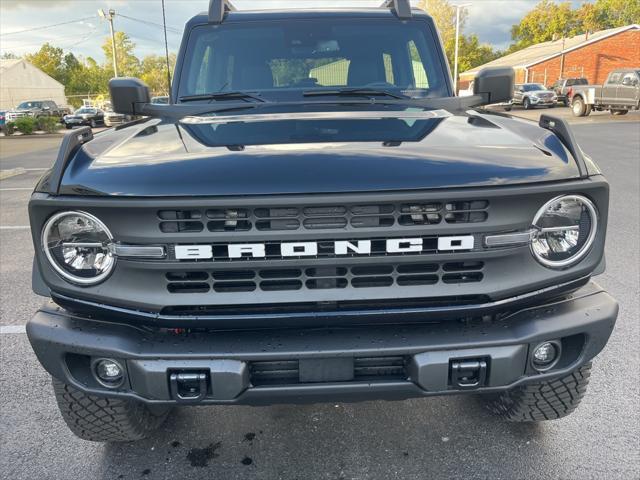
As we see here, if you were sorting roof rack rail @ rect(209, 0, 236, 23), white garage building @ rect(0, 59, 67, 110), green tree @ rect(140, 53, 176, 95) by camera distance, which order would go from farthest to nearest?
green tree @ rect(140, 53, 176, 95)
white garage building @ rect(0, 59, 67, 110)
roof rack rail @ rect(209, 0, 236, 23)

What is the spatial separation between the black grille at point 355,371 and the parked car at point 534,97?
116ft

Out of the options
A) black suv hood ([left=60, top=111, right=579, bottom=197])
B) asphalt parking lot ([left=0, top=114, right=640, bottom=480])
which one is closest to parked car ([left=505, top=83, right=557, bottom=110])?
asphalt parking lot ([left=0, top=114, right=640, bottom=480])

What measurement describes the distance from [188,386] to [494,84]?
2.48 metres

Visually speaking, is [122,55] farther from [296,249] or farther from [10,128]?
[296,249]

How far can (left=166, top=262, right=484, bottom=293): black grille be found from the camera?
184 centimetres

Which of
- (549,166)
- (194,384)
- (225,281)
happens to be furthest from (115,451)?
(549,166)

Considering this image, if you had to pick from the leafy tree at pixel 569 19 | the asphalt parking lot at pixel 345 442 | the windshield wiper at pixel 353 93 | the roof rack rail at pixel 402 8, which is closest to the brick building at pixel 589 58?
the leafy tree at pixel 569 19

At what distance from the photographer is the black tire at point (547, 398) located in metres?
2.33

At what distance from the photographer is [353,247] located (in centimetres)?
180

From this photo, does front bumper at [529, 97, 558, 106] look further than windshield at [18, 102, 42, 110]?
No

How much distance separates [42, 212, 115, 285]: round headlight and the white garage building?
55543mm

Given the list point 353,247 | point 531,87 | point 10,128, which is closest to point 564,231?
point 353,247

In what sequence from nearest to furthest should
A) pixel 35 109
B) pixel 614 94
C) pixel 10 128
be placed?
pixel 614 94 < pixel 10 128 < pixel 35 109

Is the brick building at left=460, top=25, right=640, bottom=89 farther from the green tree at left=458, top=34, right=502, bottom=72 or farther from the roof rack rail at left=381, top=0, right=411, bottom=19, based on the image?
the roof rack rail at left=381, top=0, right=411, bottom=19
